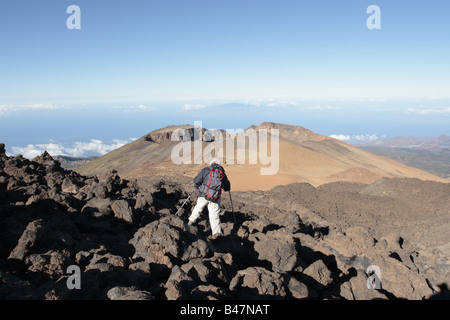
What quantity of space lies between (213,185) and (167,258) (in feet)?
9.20

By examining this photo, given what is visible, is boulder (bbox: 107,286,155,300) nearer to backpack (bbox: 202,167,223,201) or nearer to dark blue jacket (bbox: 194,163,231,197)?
backpack (bbox: 202,167,223,201)

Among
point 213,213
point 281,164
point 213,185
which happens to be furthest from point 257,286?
point 281,164

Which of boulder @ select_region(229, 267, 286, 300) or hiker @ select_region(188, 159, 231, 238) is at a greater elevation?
hiker @ select_region(188, 159, 231, 238)

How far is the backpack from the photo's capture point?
7.25 meters

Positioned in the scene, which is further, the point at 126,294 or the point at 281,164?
the point at 281,164

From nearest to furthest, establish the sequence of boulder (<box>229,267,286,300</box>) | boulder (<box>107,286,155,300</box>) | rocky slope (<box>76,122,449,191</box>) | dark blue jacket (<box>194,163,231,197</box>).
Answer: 1. boulder (<box>107,286,155,300</box>)
2. boulder (<box>229,267,286,300</box>)
3. dark blue jacket (<box>194,163,231,197</box>)
4. rocky slope (<box>76,122,449,191</box>)

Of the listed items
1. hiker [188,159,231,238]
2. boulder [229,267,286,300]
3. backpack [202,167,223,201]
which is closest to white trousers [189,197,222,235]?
hiker [188,159,231,238]

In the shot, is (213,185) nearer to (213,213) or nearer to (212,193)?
(212,193)

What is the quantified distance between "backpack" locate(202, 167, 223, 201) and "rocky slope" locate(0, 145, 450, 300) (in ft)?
2.82

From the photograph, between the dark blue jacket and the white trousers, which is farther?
the dark blue jacket

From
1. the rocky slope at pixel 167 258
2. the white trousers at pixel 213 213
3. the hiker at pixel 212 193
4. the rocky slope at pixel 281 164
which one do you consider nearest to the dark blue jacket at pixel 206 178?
the hiker at pixel 212 193

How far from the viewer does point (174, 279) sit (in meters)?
4.06

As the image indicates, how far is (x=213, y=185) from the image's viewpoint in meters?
7.30

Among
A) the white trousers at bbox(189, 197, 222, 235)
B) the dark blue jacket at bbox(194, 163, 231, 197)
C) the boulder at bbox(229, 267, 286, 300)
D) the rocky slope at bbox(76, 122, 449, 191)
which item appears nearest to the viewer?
the boulder at bbox(229, 267, 286, 300)
